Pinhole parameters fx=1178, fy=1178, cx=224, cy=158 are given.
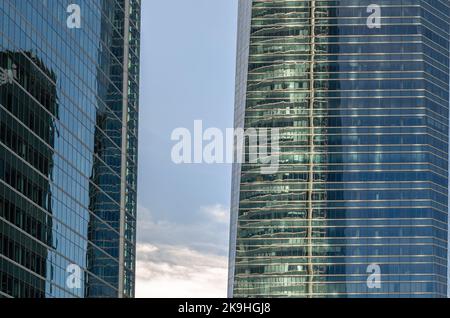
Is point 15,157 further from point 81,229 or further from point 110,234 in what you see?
point 110,234

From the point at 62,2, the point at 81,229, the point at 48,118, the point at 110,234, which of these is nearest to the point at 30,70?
the point at 48,118

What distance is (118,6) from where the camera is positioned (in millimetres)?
191625

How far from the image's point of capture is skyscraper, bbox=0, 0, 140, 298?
11419cm

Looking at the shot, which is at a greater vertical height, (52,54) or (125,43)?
(125,43)

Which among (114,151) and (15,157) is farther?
(114,151)

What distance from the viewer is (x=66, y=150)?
14150 cm

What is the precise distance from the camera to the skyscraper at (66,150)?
114 meters

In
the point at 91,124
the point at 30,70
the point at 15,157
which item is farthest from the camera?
the point at 91,124
